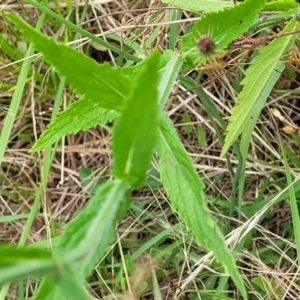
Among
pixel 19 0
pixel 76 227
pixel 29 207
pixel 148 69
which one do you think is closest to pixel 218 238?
pixel 76 227

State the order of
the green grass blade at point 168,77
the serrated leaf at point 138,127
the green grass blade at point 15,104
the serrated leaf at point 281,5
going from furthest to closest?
the green grass blade at point 15,104 < the serrated leaf at point 281,5 < the green grass blade at point 168,77 < the serrated leaf at point 138,127

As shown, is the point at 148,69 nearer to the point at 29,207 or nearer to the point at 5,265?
the point at 5,265

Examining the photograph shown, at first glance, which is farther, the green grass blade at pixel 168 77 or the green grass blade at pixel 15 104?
the green grass blade at pixel 15 104

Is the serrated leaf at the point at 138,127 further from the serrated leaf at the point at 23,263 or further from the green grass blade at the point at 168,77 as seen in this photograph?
the green grass blade at the point at 168,77

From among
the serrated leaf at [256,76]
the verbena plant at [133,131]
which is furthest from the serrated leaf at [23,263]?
the serrated leaf at [256,76]

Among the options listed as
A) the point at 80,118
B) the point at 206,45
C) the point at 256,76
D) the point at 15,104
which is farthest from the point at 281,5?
the point at 15,104
